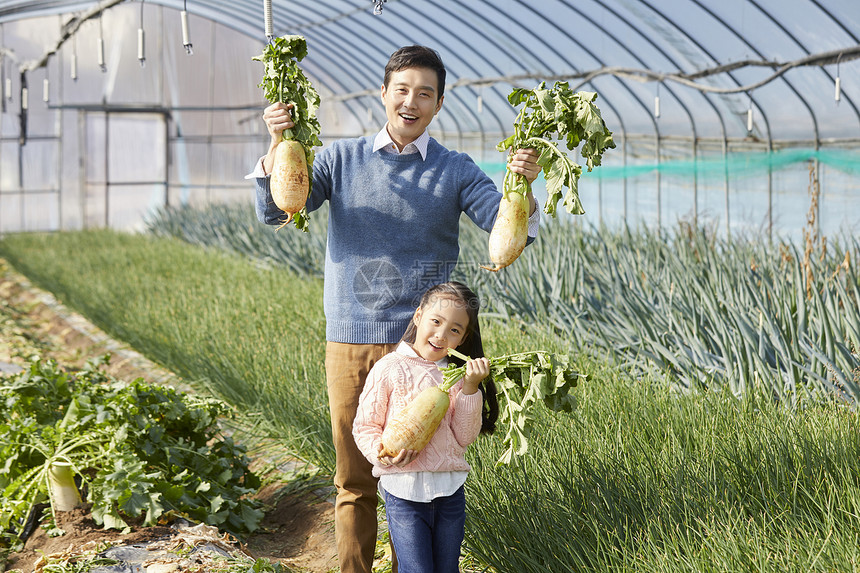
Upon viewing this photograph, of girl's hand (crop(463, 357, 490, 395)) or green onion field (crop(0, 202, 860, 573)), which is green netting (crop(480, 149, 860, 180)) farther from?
girl's hand (crop(463, 357, 490, 395))

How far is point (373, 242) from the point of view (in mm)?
1985

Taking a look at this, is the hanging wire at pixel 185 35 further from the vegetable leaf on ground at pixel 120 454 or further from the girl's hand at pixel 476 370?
the girl's hand at pixel 476 370

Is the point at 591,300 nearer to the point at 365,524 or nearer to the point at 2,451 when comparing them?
the point at 365,524

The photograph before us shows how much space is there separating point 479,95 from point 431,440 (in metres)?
8.93

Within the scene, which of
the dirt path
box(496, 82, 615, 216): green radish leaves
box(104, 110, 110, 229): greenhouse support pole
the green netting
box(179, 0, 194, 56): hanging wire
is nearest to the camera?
box(496, 82, 615, 216): green radish leaves

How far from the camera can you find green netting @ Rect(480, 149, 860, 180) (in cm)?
666

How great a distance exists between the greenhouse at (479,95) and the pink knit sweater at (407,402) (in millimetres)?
737

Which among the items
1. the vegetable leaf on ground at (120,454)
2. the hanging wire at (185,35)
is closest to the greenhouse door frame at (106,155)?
the hanging wire at (185,35)

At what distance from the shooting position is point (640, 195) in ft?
29.2

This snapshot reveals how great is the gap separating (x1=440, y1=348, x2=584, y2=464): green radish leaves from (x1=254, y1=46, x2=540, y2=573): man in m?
0.41

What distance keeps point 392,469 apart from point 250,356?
2.03 meters

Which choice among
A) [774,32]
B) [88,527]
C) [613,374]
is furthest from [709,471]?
[774,32]

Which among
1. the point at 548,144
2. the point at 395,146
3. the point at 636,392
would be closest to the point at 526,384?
the point at 548,144

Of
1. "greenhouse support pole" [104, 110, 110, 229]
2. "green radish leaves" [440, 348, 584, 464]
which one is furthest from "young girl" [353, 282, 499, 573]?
"greenhouse support pole" [104, 110, 110, 229]
